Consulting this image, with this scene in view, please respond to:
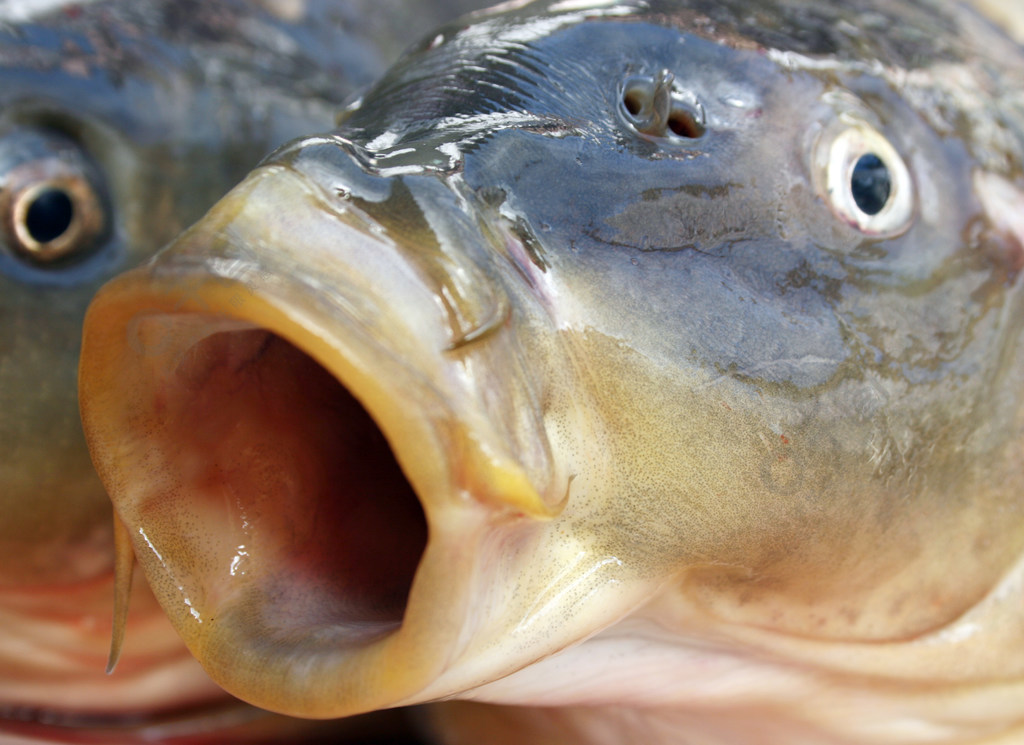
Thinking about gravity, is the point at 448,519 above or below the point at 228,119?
above

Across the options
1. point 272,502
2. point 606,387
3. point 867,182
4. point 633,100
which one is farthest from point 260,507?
point 867,182

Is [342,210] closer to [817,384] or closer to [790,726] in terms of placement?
[817,384]

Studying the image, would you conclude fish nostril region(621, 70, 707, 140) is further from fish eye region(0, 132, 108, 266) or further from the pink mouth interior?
fish eye region(0, 132, 108, 266)

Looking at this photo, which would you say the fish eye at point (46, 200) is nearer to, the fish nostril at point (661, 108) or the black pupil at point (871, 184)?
the fish nostril at point (661, 108)

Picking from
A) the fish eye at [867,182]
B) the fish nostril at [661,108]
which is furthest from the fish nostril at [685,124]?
the fish eye at [867,182]

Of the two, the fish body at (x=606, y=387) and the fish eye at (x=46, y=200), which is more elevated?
the fish body at (x=606, y=387)

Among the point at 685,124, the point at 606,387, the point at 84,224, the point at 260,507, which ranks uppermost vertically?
the point at 685,124

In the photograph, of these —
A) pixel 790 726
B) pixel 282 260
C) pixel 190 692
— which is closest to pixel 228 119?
pixel 190 692

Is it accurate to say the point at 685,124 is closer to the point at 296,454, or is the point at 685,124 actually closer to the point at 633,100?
the point at 633,100
